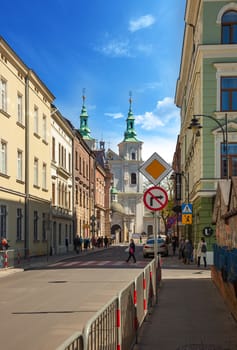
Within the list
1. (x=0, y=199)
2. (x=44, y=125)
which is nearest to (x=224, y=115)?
(x=0, y=199)

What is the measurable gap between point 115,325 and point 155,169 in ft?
22.4

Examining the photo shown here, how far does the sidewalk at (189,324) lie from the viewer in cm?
891

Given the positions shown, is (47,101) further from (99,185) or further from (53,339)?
(99,185)

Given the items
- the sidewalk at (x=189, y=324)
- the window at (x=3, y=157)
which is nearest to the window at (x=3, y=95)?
the window at (x=3, y=157)

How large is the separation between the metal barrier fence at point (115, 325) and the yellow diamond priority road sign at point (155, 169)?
9.44 feet

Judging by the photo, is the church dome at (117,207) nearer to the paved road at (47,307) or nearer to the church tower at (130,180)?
the church tower at (130,180)

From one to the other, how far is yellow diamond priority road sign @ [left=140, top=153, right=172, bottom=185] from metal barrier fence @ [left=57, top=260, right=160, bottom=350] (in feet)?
9.44

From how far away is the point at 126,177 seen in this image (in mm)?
124000

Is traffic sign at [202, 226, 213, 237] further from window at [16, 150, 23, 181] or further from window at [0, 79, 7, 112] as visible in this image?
window at [0, 79, 7, 112]

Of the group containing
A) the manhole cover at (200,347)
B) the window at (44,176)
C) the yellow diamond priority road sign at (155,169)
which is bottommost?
the manhole cover at (200,347)

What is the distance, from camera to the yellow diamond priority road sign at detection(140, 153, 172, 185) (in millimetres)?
13094

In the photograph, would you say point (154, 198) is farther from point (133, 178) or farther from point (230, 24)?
point (133, 178)

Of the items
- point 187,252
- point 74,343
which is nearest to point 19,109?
point 187,252

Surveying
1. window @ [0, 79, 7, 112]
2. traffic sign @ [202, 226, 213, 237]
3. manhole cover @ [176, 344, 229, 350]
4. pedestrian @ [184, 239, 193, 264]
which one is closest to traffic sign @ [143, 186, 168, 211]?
manhole cover @ [176, 344, 229, 350]
